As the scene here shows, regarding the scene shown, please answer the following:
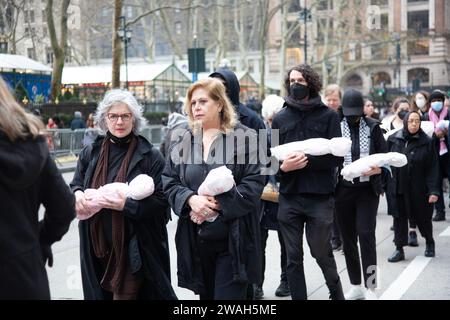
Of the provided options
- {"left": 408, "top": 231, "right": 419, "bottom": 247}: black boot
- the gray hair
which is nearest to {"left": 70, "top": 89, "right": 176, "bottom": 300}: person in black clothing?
the gray hair

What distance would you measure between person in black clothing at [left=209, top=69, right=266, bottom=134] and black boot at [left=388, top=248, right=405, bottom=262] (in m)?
3.14

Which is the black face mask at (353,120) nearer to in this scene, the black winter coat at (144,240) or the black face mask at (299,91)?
the black face mask at (299,91)

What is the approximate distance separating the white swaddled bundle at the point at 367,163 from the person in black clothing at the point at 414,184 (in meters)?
2.38

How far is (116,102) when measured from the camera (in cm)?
475

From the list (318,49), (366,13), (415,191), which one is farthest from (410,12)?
(415,191)

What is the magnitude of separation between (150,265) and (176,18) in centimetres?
8170

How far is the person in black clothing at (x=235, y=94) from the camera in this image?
212 inches

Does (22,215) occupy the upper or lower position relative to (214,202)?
upper

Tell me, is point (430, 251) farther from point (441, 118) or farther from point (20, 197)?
point (20, 197)

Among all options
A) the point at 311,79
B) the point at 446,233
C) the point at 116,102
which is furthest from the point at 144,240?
the point at 446,233

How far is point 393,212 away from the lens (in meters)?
8.34

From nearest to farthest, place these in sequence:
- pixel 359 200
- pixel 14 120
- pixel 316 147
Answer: pixel 14 120 < pixel 316 147 < pixel 359 200

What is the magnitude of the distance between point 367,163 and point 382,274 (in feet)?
6.50
